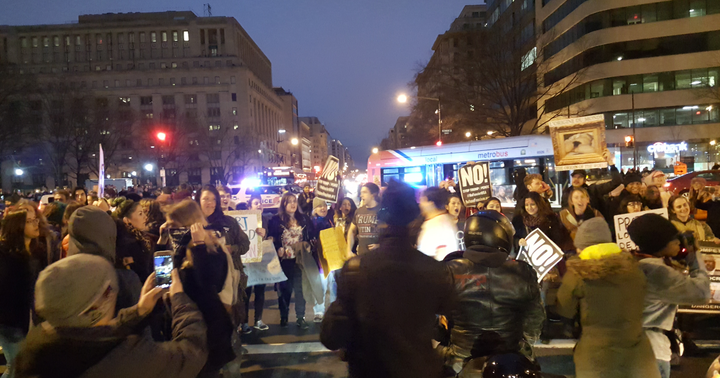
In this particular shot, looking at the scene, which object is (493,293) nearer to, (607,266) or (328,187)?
(607,266)

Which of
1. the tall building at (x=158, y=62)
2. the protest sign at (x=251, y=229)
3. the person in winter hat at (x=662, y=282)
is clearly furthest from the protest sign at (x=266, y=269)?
the tall building at (x=158, y=62)

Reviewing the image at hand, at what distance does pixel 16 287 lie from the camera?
419 cm

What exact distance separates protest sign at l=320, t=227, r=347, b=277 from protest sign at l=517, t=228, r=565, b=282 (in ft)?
8.23

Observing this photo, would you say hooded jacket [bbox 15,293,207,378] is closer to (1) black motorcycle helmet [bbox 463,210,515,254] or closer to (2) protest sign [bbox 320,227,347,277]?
(1) black motorcycle helmet [bbox 463,210,515,254]

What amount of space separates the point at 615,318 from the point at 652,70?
4571 cm

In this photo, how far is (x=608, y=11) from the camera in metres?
39.1

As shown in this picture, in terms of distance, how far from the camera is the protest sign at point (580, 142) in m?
8.60

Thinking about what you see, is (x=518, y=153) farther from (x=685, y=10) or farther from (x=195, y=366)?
(x=685, y=10)

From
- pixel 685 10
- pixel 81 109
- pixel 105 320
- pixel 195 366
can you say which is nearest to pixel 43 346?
pixel 105 320

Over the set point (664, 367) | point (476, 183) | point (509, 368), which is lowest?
point (664, 367)

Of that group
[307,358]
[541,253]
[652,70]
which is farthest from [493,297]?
[652,70]

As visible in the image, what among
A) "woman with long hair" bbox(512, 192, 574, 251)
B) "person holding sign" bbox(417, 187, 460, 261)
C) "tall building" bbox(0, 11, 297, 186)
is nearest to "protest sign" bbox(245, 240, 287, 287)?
"person holding sign" bbox(417, 187, 460, 261)

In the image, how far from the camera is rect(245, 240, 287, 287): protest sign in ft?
21.0

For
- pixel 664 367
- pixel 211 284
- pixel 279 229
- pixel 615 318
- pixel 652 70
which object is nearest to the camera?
pixel 615 318
